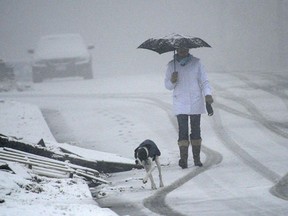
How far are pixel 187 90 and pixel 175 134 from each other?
3.03 m

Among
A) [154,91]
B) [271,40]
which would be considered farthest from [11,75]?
[271,40]

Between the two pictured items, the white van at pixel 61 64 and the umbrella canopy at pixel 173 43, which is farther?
the white van at pixel 61 64

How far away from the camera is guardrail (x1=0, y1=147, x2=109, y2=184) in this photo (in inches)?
378

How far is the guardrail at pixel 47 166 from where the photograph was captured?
Result: 31.5ft

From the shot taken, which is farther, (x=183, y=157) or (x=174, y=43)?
(x=183, y=157)

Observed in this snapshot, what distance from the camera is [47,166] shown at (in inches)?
390

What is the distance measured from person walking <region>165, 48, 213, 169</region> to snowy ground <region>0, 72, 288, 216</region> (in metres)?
0.54

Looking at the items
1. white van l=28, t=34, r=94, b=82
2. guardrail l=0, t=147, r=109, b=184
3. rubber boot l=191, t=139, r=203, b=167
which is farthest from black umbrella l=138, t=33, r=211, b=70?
white van l=28, t=34, r=94, b=82

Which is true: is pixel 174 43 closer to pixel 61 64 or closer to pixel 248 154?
pixel 248 154

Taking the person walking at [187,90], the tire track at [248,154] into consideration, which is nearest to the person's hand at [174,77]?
the person walking at [187,90]

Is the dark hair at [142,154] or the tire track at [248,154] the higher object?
the dark hair at [142,154]

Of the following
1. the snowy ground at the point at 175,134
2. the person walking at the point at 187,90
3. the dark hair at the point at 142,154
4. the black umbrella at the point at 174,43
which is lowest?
the snowy ground at the point at 175,134

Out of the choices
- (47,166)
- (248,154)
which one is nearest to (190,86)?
(248,154)

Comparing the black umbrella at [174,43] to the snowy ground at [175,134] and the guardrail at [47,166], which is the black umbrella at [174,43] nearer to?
the snowy ground at [175,134]
